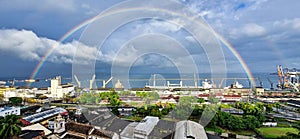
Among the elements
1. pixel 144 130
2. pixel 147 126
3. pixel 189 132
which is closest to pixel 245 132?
pixel 189 132

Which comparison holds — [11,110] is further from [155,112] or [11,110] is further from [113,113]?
[155,112]

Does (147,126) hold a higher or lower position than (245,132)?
higher

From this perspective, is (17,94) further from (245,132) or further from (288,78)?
(288,78)

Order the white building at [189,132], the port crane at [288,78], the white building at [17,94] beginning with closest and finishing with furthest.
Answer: the white building at [189,132]
the white building at [17,94]
the port crane at [288,78]

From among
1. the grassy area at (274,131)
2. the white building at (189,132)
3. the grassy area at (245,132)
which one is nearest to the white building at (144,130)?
the white building at (189,132)

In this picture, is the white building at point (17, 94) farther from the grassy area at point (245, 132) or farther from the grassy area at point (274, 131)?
the grassy area at point (274, 131)

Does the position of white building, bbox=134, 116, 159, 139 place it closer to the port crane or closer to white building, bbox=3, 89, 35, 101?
white building, bbox=3, 89, 35, 101

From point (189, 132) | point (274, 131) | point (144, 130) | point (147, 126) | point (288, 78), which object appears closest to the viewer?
point (189, 132)

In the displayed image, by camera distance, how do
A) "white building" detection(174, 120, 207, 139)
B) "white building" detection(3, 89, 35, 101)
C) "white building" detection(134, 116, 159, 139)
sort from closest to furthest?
"white building" detection(174, 120, 207, 139) → "white building" detection(134, 116, 159, 139) → "white building" detection(3, 89, 35, 101)

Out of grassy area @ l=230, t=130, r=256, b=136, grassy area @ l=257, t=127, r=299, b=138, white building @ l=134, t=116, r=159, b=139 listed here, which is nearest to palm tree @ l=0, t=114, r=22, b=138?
A: white building @ l=134, t=116, r=159, b=139
